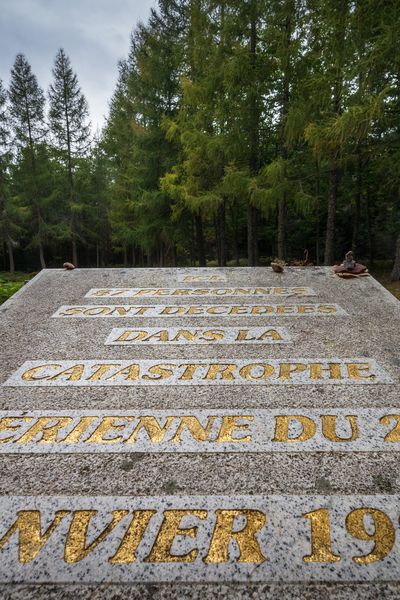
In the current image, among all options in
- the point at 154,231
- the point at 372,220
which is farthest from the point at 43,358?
the point at 372,220

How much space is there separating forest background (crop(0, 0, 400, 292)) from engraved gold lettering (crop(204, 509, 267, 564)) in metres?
5.73

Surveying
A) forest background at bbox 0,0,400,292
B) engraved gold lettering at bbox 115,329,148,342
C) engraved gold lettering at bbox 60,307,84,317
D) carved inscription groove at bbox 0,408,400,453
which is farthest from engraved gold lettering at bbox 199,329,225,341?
forest background at bbox 0,0,400,292

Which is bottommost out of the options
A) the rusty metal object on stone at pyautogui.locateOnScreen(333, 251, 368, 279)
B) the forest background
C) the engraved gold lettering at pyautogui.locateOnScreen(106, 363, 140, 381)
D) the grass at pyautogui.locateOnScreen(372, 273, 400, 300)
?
the grass at pyautogui.locateOnScreen(372, 273, 400, 300)

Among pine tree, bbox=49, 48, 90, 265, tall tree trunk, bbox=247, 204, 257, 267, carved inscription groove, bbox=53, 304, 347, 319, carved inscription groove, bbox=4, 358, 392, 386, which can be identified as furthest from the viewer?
pine tree, bbox=49, 48, 90, 265

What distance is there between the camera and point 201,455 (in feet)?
6.41

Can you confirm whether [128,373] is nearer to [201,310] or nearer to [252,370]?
[252,370]

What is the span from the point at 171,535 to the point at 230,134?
933 centimetres

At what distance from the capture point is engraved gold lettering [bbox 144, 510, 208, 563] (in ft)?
4.74

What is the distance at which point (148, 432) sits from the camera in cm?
213

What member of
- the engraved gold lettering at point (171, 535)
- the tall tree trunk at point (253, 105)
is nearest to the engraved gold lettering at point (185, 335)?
the engraved gold lettering at point (171, 535)

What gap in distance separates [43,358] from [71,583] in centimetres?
192

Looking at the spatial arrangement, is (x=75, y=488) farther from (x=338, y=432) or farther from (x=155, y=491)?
(x=338, y=432)

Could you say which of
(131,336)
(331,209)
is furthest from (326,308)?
(331,209)

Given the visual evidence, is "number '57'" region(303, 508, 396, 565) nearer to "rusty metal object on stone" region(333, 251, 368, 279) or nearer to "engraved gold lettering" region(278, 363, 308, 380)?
"engraved gold lettering" region(278, 363, 308, 380)
